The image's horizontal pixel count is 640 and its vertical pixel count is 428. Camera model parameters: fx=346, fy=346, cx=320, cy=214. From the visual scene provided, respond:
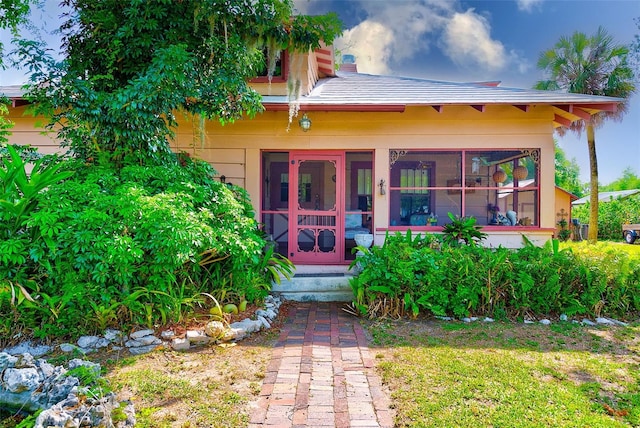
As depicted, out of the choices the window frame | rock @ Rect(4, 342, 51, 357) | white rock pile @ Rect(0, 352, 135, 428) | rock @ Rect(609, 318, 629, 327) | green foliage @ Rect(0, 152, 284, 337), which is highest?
the window frame

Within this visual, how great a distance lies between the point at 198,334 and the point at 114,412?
1296 mm

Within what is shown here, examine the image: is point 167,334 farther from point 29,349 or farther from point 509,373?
point 509,373

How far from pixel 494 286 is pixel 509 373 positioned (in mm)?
1546

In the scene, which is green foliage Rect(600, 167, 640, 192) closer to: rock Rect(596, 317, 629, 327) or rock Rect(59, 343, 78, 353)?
rock Rect(596, 317, 629, 327)

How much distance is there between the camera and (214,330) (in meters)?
3.35

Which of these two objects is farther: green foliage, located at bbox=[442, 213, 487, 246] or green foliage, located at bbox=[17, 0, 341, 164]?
green foliage, located at bbox=[442, 213, 487, 246]

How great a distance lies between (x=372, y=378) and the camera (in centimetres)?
271

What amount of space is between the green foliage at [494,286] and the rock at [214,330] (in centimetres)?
167

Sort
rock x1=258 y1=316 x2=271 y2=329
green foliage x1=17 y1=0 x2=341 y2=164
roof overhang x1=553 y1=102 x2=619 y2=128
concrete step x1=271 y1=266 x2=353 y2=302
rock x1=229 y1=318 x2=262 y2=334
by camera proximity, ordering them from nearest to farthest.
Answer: rock x1=229 y1=318 x2=262 y2=334 < rock x1=258 y1=316 x2=271 y2=329 < green foliage x1=17 y1=0 x2=341 y2=164 < concrete step x1=271 y1=266 x2=353 y2=302 < roof overhang x1=553 y1=102 x2=619 y2=128

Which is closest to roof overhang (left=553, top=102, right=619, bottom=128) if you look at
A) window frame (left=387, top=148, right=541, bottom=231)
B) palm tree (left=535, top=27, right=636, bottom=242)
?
window frame (left=387, top=148, right=541, bottom=231)

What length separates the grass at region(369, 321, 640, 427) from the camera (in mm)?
2205

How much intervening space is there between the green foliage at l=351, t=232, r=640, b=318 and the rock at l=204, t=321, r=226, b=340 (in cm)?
167

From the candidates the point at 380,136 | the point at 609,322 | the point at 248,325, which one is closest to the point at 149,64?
the point at 248,325

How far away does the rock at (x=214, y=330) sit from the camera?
3.35 meters
